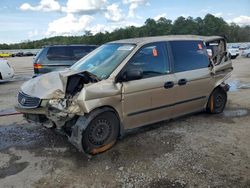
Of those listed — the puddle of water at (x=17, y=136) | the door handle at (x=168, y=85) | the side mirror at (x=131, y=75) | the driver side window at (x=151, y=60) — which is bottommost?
the puddle of water at (x=17, y=136)

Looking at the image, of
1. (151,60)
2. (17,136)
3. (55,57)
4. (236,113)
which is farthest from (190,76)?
(55,57)

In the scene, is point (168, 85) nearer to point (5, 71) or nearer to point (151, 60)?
point (151, 60)

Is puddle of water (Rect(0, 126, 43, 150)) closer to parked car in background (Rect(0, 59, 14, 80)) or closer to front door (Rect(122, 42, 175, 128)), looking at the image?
front door (Rect(122, 42, 175, 128))

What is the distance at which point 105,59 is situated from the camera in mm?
4973

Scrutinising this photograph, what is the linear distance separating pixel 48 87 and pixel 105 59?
114 cm

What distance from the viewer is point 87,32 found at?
76438 mm

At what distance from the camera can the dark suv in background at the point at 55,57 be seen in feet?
33.3

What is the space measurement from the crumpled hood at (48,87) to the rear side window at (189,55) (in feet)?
6.59

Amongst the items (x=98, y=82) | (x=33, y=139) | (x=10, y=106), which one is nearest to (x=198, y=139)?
Result: (x=98, y=82)

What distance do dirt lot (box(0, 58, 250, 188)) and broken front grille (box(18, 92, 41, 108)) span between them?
2.43ft

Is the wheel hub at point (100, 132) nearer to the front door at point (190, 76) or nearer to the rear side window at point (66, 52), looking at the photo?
the front door at point (190, 76)

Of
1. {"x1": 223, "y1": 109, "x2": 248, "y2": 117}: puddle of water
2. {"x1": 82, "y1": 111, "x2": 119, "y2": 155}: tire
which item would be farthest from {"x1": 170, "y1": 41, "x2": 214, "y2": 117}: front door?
{"x1": 82, "y1": 111, "x2": 119, "y2": 155}: tire

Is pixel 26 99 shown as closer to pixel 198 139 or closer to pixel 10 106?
pixel 198 139

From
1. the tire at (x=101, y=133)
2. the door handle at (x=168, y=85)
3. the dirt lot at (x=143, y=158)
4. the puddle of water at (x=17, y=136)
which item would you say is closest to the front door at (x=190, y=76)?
the door handle at (x=168, y=85)
